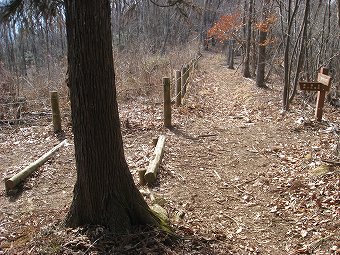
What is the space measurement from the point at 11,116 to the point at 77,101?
885 cm

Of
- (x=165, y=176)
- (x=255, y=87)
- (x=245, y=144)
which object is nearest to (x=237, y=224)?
(x=165, y=176)

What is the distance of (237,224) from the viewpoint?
4770mm

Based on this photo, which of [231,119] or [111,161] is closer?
[111,161]

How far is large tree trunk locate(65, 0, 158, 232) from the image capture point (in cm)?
342

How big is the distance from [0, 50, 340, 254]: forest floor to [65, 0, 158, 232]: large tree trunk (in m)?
0.25

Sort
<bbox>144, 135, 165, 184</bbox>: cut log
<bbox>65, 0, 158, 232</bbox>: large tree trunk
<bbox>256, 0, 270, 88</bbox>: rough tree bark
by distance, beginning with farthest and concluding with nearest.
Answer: <bbox>256, 0, 270, 88</bbox>: rough tree bark < <bbox>144, 135, 165, 184</bbox>: cut log < <bbox>65, 0, 158, 232</bbox>: large tree trunk

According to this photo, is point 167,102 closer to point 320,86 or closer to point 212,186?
point 212,186

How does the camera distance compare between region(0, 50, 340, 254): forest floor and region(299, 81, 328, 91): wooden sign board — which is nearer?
region(0, 50, 340, 254): forest floor

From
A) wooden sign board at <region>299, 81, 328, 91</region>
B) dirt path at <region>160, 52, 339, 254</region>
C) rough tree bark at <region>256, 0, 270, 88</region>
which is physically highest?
rough tree bark at <region>256, 0, 270, 88</region>

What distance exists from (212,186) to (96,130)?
3.00 meters

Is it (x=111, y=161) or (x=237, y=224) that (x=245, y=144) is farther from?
(x=111, y=161)

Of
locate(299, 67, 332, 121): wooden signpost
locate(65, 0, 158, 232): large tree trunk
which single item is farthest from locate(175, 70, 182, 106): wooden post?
locate(65, 0, 158, 232): large tree trunk

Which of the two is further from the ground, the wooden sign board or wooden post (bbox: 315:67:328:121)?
the wooden sign board

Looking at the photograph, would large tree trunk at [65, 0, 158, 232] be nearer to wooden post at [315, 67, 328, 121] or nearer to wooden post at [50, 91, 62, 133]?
wooden post at [50, 91, 62, 133]
